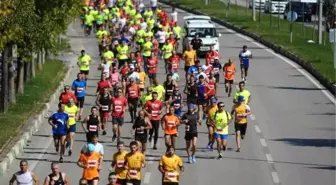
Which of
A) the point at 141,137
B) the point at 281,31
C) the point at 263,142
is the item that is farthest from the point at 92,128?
the point at 281,31

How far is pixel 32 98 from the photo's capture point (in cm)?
4109

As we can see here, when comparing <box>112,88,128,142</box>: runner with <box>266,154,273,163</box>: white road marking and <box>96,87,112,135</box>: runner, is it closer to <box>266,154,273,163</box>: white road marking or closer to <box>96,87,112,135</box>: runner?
<box>96,87,112,135</box>: runner

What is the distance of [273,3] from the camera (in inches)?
3091

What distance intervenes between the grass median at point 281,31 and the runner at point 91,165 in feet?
66.3

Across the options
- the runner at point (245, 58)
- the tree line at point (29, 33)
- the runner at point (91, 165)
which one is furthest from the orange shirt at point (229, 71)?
the runner at point (91, 165)

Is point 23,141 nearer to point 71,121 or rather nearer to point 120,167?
point 71,121

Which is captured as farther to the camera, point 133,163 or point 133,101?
point 133,101

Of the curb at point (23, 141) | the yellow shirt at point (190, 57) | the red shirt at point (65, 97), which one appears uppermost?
the yellow shirt at point (190, 57)

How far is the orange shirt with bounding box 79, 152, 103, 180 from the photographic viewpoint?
2622cm

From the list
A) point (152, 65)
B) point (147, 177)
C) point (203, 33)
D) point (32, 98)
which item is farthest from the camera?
point (203, 33)

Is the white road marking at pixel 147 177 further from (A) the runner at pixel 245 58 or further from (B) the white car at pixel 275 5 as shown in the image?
(B) the white car at pixel 275 5

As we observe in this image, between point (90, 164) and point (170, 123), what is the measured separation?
4.94m

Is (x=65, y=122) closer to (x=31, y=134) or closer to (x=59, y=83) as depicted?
(x=31, y=134)

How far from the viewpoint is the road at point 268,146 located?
29594mm
